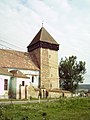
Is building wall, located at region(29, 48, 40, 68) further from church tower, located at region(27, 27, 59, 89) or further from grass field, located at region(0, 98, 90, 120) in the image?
grass field, located at region(0, 98, 90, 120)

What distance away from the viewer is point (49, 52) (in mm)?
65625

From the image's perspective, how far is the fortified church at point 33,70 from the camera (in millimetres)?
50906

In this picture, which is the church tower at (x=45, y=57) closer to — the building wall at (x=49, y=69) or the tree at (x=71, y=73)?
the building wall at (x=49, y=69)

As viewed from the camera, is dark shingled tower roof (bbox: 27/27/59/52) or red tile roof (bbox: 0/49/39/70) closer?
red tile roof (bbox: 0/49/39/70)

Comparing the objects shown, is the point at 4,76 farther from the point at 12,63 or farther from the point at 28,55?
the point at 28,55

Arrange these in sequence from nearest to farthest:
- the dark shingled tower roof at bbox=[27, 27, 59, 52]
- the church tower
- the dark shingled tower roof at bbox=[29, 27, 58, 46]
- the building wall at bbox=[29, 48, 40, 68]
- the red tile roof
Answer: the red tile roof → the church tower → the building wall at bbox=[29, 48, 40, 68] → the dark shingled tower roof at bbox=[27, 27, 59, 52] → the dark shingled tower roof at bbox=[29, 27, 58, 46]

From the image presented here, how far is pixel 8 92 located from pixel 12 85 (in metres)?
1.55

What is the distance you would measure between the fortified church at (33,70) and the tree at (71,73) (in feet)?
41.8

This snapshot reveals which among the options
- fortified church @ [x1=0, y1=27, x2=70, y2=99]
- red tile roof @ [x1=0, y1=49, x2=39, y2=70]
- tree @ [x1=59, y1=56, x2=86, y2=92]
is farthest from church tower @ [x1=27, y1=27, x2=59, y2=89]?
tree @ [x1=59, y1=56, x2=86, y2=92]

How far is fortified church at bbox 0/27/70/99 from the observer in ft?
167

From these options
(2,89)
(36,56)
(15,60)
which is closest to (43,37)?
(36,56)

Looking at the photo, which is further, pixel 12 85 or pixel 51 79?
pixel 51 79

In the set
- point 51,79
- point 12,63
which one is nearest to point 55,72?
point 51,79

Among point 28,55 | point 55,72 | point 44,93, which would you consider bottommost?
point 44,93
